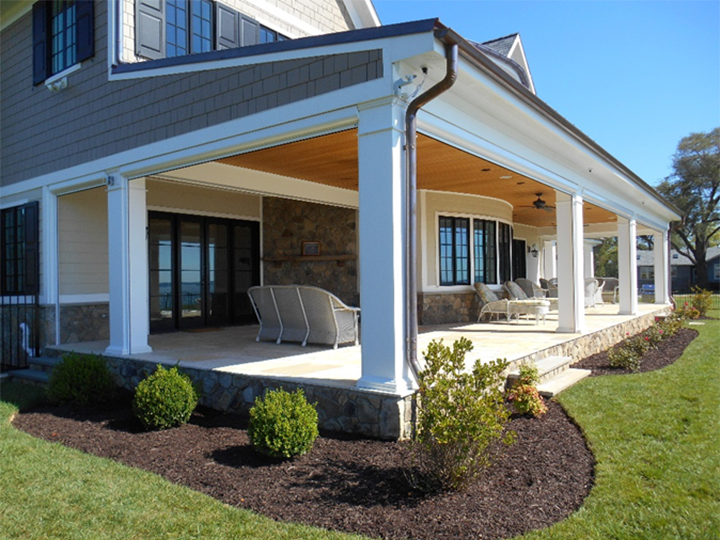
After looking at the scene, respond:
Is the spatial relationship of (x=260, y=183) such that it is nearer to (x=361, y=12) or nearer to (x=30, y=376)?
(x=30, y=376)

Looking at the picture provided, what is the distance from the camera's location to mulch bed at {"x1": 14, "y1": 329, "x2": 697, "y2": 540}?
3.08 m

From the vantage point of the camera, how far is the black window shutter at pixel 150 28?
7383mm

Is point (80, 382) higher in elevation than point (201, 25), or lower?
lower

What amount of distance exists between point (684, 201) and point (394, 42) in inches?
1544

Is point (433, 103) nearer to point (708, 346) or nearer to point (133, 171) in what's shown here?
point (133, 171)

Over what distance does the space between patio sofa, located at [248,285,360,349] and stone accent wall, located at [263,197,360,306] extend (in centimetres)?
329

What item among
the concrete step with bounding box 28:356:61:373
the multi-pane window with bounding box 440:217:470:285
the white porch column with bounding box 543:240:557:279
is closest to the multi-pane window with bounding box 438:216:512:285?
the multi-pane window with bounding box 440:217:470:285

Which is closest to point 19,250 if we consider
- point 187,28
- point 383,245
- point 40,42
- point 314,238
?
point 40,42

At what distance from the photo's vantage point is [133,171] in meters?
6.84

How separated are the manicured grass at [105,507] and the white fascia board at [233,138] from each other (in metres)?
3.09

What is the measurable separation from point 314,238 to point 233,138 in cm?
528

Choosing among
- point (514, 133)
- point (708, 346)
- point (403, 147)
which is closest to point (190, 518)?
point (403, 147)

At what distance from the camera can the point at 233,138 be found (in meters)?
5.65

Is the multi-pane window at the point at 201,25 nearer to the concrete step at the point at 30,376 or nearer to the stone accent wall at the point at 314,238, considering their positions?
the stone accent wall at the point at 314,238
